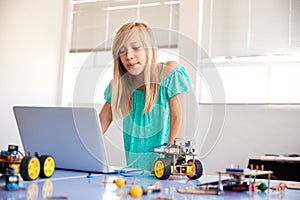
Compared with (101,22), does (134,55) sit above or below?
below

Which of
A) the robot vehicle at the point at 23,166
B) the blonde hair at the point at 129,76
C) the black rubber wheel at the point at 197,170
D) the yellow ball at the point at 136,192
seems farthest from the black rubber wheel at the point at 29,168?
the blonde hair at the point at 129,76

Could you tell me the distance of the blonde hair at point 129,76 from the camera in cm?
121

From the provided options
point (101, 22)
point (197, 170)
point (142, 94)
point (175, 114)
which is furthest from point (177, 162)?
point (101, 22)

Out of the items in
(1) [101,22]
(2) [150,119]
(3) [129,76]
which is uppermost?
(1) [101,22]

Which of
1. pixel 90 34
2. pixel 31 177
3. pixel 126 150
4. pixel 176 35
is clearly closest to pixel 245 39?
pixel 176 35

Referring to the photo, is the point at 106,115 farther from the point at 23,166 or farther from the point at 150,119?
the point at 23,166

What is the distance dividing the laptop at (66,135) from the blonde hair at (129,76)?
12.1 inches

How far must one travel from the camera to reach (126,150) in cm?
144

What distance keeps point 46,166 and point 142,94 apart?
1.95 ft

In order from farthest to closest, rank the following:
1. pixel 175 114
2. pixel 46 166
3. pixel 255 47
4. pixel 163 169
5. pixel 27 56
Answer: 1. pixel 27 56
2. pixel 255 47
3. pixel 175 114
4. pixel 163 169
5. pixel 46 166

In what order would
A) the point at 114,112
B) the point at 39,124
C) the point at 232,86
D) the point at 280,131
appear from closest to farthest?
the point at 39,124, the point at 114,112, the point at 280,131, the point at 232,86

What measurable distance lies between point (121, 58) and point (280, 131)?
1.59 metres

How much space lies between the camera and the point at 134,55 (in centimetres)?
121

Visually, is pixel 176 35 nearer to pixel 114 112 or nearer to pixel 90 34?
pixel 90 34
